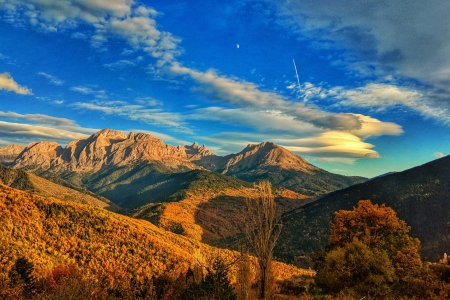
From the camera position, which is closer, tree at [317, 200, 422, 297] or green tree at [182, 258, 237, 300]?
green tree at [182, 258, 237, 300]

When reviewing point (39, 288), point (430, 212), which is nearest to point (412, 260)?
point (39, 288)

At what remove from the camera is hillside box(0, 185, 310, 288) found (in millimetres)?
25844

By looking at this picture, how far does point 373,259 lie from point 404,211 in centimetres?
7845

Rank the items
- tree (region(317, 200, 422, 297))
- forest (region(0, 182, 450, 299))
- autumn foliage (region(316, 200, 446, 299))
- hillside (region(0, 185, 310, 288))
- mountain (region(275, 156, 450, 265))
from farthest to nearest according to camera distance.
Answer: mountain (region(275, 156, 450, 265))
hillside (region(0, 185, 310, 288))
tree (region(317, 200, 422, 297))
autumn foliage (region(316, 200, 446, 299))
forest (region(0, 182, 450, 299))

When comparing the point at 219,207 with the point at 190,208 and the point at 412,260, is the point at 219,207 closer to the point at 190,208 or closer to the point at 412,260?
the point at 190,208

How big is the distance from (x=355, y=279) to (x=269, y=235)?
1456cm

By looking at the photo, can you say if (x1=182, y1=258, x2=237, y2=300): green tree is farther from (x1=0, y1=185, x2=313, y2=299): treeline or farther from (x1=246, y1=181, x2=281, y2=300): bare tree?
(x1=246, y1=181, x2=281, y2=300): bare tree

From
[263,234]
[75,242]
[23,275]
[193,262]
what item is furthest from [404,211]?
[23,275]

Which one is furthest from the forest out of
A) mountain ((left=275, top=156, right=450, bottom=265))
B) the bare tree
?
mountain ((left=275, top=156, right=450, bottom=265))

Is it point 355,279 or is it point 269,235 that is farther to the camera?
point 355,279

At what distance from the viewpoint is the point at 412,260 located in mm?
24594

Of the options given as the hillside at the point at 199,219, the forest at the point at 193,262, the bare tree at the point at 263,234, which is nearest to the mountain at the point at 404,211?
the hillside at the point at 199,219

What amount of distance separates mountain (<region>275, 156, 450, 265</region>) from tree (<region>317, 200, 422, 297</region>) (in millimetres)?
45135

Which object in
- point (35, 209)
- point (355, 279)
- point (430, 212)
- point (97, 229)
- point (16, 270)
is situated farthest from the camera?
point (430, 212)
